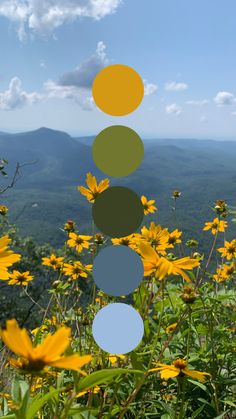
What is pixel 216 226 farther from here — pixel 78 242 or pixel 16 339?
pixel 16 339

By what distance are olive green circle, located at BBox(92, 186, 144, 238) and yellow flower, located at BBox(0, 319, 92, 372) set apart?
41 centimetres

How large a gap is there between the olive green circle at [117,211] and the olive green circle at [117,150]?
56mm

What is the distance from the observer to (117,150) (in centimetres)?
88

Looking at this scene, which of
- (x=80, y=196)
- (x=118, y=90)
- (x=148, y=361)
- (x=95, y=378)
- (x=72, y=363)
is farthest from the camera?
(x=80, y=196)

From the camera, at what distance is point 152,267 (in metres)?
0.82

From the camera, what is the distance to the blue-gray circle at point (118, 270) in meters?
0.84

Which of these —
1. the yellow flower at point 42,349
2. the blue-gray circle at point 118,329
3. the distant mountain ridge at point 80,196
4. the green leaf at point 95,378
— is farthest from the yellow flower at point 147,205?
the distant mountain ridge at point 80,196

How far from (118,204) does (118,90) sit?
9.7 inches

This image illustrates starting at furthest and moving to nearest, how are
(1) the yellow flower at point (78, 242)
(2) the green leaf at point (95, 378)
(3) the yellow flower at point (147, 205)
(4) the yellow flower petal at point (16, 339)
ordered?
(1) the yellow flower at point (78, 242) → (3) the yellow flower at point (147, 205) → (2) the green leaf at point (95, 378) → (4) the yellow flower petal at point (16, 339)

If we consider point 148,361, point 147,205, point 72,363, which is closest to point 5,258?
point 72,363

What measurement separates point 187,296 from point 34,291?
1395 centimetres

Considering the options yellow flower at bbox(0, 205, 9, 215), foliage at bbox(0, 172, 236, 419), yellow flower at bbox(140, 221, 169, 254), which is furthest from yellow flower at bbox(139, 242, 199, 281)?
yellow flower at bbox(0, 205, 9, 215)

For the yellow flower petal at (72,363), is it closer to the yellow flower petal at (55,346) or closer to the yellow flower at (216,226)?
the yellow flower petal at (55,346)

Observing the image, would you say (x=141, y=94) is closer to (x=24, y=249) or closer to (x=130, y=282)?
(x=130, y=282)
